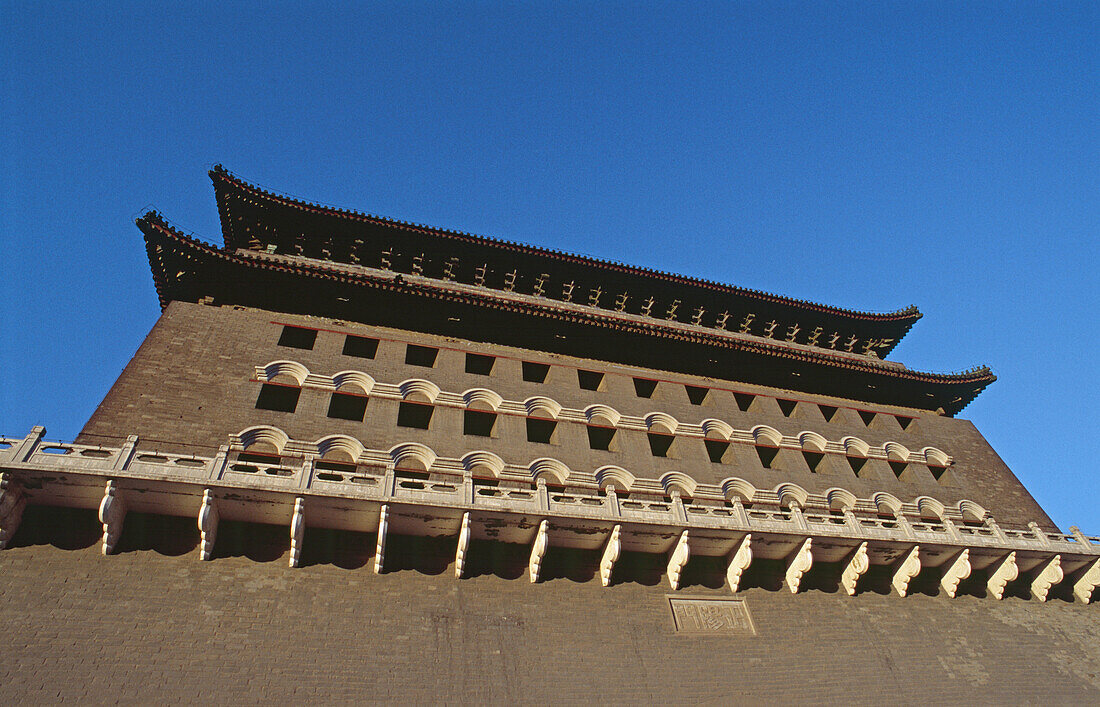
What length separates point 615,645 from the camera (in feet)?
47.3

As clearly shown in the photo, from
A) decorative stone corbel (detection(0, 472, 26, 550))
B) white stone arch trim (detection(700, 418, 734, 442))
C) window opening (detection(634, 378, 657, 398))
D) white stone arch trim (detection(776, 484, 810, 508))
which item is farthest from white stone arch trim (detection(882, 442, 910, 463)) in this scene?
decorative stone corbel (detection(0, 472, 26, 550))

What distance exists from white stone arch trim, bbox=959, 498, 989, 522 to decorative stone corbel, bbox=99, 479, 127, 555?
74.8 feet

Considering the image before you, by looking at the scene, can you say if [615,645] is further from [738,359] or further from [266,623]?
[738,359]

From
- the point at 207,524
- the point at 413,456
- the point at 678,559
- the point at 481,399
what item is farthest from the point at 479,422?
the point at 207,524

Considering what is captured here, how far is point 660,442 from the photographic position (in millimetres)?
21375

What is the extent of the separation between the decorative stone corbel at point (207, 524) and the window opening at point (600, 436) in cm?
1037

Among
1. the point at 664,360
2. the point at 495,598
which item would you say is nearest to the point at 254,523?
the point at 495,598

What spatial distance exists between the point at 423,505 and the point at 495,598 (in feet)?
8.15

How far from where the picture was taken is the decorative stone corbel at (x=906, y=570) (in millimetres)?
17531

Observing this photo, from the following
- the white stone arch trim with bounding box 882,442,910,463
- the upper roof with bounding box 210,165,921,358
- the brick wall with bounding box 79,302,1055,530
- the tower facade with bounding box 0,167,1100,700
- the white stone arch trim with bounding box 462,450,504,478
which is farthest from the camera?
the upper roof with bounding box 210,165,921,358

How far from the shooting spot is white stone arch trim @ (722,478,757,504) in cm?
1984

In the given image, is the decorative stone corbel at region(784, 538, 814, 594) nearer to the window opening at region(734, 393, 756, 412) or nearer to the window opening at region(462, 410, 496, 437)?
the window opening at region(734, 393, 756, 412)

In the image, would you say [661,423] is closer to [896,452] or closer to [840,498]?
[840,498]

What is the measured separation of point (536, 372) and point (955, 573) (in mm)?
12896
